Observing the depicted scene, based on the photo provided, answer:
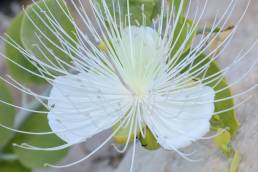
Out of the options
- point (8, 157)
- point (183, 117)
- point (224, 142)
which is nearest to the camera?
point (183, 117)

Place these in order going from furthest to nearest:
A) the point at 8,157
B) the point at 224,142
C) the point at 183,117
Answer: the point at 8,157, the point at 224,142, the point at 183,117

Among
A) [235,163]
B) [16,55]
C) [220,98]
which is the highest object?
[16,55]

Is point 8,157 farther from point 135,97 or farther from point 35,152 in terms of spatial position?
point 135,97

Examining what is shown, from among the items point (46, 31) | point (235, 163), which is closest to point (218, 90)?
point (235, 163)

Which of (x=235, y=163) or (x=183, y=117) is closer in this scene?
(x=183, y=117)

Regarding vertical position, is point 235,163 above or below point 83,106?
below

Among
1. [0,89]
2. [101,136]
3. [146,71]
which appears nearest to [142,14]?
[146,71]

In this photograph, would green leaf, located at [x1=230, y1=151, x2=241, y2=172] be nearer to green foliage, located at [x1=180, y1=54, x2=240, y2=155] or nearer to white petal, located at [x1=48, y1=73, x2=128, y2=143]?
green foliage, located at [x1=180, y1=54, x2=240, y2=155]
